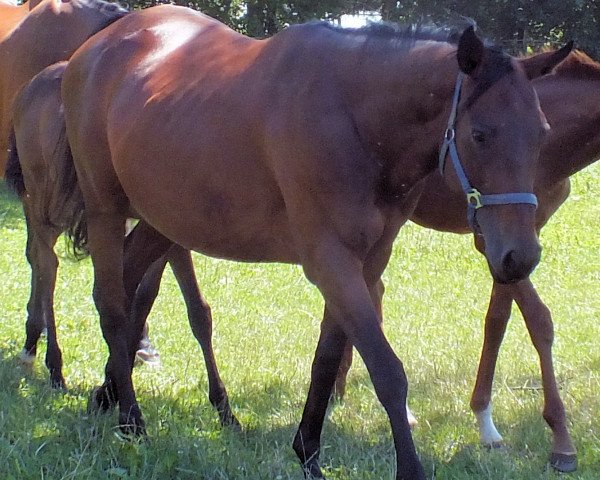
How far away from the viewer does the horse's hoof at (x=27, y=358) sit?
5.14m

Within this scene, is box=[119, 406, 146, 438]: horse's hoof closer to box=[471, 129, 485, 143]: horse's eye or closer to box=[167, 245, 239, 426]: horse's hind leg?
box=[167, 245, 239, 426]: horse's hind leg

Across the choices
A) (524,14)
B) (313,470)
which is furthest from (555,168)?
(524,14)

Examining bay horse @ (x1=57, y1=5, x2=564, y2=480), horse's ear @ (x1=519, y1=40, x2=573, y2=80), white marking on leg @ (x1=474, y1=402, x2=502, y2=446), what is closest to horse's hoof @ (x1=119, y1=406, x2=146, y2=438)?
bay horse @ (x1=57, y1=5, x2=564, y2=480)

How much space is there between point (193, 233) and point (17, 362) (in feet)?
6.66

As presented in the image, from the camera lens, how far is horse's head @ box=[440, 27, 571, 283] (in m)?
2.78

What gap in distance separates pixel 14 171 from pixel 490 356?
314 cm

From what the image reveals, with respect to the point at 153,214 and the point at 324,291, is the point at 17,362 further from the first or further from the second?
the point at 324,291

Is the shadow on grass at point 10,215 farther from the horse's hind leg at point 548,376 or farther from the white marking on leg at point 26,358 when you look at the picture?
Result: the horse's hind leg at point 548,376

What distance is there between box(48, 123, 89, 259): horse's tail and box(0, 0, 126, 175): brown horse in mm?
1225

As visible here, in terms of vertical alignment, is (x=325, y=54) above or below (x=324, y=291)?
above

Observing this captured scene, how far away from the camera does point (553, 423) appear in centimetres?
404

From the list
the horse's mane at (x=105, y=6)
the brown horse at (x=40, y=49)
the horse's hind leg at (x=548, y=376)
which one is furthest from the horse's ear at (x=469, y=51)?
the horse's mane at (x=105, y=6)

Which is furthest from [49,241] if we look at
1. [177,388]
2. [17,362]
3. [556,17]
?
[556,17]

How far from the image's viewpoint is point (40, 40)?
19.5 ft
